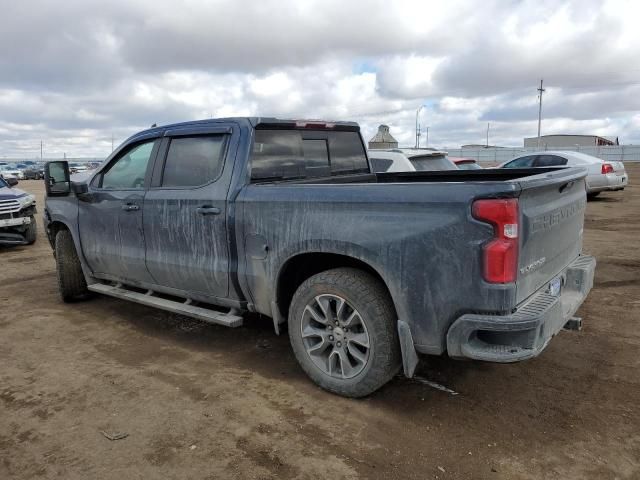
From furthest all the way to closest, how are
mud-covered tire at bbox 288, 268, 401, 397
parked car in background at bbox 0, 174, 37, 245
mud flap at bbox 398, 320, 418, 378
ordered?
parked car in background at bbox 0, 174, 37, 245 < mud-covered tire at bbox 288, 268, 401, 397 < mud flap at bbox 398, 320, 418, 378

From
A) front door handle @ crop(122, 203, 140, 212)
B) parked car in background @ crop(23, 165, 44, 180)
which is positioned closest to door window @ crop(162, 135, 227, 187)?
front door handle @ crop(122, 203, 140, 212)

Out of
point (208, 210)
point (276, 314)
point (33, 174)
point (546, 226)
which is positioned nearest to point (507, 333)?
point (546, 226)

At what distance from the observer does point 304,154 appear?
4578mm

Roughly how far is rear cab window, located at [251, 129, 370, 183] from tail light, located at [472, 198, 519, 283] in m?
1.90

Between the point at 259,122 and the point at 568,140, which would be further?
the point at 568,140

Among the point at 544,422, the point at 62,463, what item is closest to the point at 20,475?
the point at 62,463

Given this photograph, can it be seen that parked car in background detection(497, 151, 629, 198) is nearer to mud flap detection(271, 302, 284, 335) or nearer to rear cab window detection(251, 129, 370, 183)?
rear cab window detection(251, 129, 370, 183)

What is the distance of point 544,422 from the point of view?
10.5ft

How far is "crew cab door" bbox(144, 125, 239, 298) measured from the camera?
4027mm

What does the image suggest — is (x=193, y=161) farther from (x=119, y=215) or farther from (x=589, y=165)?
(x=589, y=165)

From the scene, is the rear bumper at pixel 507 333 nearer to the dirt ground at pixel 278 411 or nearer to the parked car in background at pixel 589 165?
the dirt ground at pixel 278 411

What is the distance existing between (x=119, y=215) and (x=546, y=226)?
3610 mm

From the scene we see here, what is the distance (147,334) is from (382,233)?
9.13ft

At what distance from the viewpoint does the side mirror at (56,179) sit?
5297 mm
